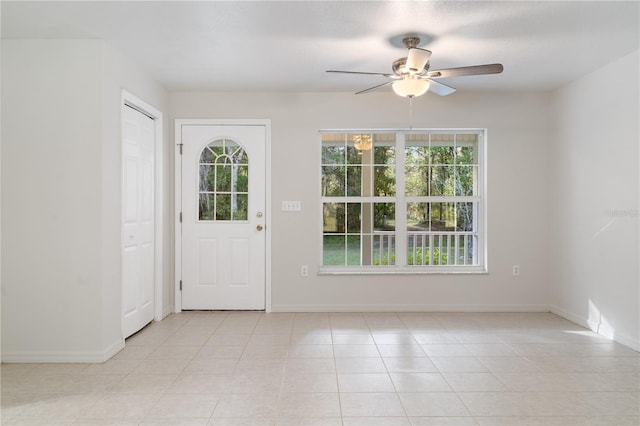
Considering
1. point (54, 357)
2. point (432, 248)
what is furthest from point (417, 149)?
point (54, 357)

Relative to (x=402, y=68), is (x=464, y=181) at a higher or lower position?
lower

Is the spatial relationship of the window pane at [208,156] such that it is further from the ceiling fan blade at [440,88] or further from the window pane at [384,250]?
the ceiling fan blade at [440,88]

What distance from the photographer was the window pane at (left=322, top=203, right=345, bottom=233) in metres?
4.86

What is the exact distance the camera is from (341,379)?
9.27ft

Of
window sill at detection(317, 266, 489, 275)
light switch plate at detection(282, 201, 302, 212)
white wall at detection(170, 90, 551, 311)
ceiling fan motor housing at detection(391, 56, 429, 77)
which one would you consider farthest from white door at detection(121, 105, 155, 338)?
ceiling fan motor housing at detection(391, 56, 429, 77)

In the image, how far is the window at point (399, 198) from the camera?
4852 millimetres

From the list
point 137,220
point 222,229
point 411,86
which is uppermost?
point 411,86

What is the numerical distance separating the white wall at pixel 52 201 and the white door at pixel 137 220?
377 millimetres

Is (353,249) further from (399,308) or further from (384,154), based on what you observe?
(384,154)

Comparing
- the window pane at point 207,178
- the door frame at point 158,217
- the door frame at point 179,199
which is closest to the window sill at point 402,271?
the door frame at point 179,199

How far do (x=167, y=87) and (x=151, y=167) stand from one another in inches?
34.8

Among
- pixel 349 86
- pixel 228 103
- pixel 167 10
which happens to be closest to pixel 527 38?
pixel 349 86

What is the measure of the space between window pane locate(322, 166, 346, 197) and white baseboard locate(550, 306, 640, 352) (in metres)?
2.52

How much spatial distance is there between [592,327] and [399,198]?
215 centimetres
